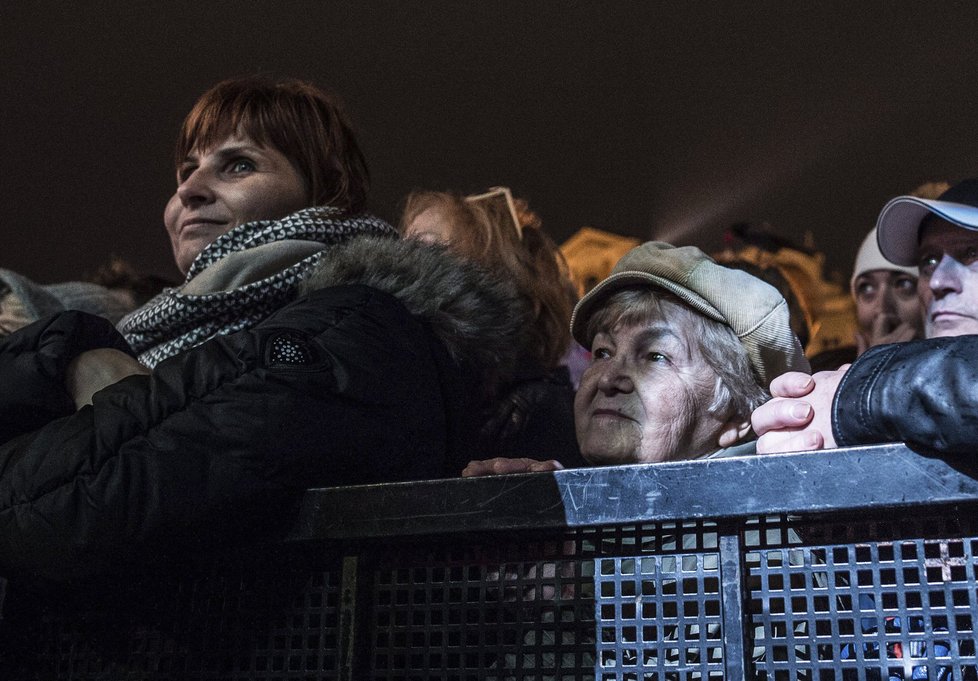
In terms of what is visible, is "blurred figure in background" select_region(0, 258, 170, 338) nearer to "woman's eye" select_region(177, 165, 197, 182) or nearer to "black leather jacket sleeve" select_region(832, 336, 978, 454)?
"woman's eye" select_region(177, 165, 197, 182)

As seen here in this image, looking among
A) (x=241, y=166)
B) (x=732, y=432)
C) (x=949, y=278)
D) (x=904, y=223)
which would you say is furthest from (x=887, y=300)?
(x=241, y=166)

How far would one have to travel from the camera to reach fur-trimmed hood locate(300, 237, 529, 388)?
1.46m

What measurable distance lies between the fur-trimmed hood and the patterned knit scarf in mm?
65

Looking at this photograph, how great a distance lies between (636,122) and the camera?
7.97m

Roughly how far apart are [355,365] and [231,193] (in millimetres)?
719

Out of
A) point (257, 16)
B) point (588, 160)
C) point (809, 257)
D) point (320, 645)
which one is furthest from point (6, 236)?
point (320, 645)

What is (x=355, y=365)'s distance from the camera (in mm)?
1266

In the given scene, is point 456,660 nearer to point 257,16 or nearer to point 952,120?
point 257,16

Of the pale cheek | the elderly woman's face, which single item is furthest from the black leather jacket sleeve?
the pale cheek

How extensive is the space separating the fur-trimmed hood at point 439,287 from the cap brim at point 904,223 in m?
1.21

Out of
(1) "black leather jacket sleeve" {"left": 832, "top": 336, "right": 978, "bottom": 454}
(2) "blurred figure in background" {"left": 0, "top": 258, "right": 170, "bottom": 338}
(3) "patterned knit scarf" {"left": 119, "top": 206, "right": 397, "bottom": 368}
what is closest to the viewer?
(1) "black leather jacket sleeve" {"left": 832, "top": 336, "right": 978, "bottom": 454}

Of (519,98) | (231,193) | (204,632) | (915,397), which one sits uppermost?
(519,98)

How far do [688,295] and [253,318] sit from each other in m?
0.67

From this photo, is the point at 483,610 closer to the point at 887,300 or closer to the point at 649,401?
the point at 649,401
